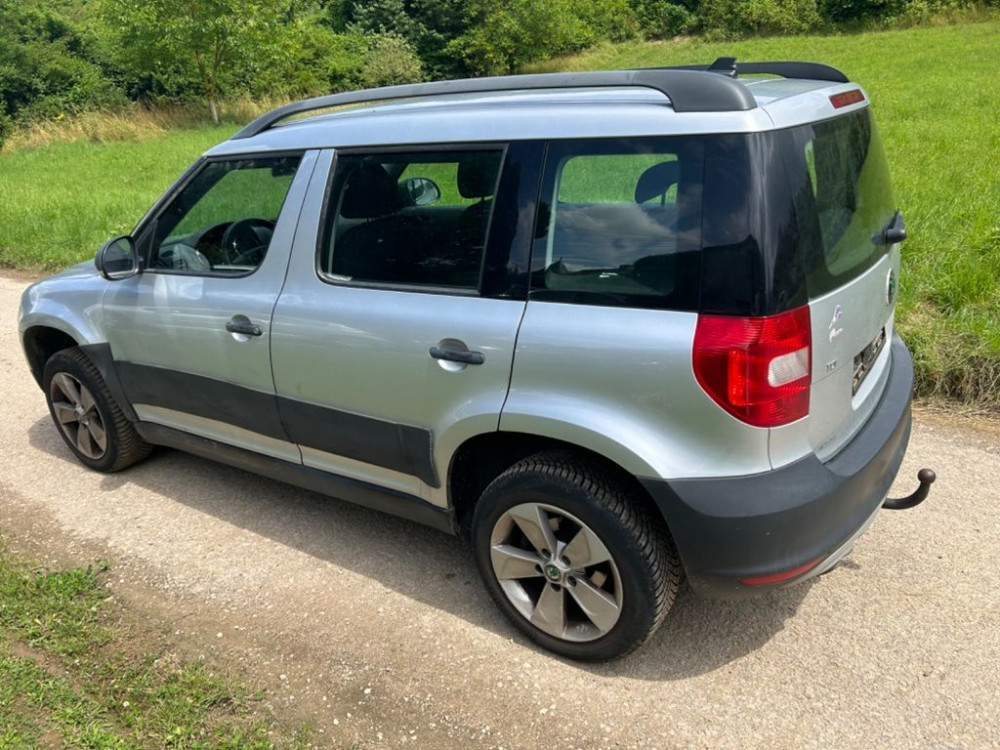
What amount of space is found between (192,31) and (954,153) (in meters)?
22.9

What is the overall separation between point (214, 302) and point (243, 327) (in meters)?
0.24

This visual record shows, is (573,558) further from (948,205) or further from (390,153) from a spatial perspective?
(948,205)

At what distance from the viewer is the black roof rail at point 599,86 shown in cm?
232

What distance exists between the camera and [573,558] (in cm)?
270

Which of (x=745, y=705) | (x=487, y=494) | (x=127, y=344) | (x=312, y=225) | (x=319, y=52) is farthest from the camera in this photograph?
(x=319, y=52)

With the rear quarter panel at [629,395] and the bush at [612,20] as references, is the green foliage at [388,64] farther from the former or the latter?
the rear quarter panel at [629,395]

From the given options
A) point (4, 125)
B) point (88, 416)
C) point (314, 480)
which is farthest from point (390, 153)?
point (4, 125)

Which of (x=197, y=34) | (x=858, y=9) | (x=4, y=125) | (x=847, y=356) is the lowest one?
(x=858, y=9)

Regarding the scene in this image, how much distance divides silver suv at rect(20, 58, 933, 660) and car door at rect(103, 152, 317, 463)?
0.06 ft

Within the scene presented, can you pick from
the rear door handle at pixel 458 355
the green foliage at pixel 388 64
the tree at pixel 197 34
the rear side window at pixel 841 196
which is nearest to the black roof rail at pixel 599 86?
the rear side window at pixel 841 196

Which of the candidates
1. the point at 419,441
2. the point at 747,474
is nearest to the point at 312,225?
the point at 419,441

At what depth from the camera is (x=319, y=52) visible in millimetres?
38594

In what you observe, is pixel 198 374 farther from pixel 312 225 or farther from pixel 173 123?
pixel 173 123

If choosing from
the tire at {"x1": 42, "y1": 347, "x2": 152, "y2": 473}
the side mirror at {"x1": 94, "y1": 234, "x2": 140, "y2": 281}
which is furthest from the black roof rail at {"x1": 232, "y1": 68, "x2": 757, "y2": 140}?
the tire at {"x1": 42, "y1": 347, "x2": 152, "y2": 473}
